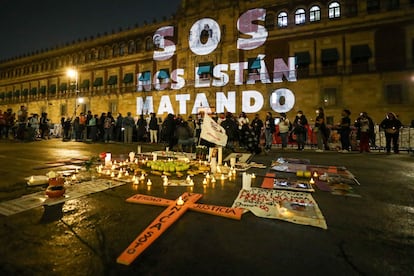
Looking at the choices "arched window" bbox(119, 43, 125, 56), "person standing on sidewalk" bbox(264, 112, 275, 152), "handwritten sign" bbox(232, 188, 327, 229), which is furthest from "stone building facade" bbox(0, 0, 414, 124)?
"handwritten sign" bbox(232, 188, 327, 229)

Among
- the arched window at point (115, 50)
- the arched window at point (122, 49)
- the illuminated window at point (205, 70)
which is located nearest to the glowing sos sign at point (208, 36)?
the illuminated window at point (205, 70)

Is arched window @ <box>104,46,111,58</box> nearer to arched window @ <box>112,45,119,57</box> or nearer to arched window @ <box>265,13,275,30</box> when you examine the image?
arched window @ <box>112,45,119,57</box>

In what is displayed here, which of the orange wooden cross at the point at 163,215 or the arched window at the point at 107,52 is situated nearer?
the orange wooden cross at the point at 163,215

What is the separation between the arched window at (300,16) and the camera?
23.4m

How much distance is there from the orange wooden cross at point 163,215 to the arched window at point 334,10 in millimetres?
26793

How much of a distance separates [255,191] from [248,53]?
78.9ft

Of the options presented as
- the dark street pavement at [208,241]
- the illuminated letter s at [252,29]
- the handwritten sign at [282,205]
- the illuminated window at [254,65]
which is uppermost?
the illuminated letter s at [252,29]

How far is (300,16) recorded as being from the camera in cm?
2356

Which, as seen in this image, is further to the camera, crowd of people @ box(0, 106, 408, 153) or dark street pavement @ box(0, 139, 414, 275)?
crowd of people @ box(0, 106, 408, 153)

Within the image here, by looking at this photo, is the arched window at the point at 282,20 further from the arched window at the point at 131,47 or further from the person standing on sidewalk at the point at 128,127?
the arched window at the point at 131,47

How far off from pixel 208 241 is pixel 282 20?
90.0 ft

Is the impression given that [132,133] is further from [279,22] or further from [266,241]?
[279,22]

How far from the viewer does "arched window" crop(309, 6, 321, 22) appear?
22.8 metres

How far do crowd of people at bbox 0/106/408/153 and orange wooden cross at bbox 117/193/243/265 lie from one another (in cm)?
415
